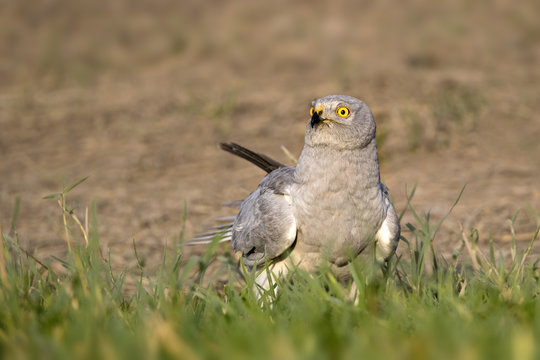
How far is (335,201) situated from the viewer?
123 inches

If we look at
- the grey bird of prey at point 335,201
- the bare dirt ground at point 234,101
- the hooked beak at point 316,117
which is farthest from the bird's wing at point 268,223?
the bare dirt ground at point 234,101

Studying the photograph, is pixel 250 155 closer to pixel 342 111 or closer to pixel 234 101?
pixel 342 111

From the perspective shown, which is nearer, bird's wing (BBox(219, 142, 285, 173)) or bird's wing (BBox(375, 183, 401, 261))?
bird's wing (BBox(375, 183, 401, 261))

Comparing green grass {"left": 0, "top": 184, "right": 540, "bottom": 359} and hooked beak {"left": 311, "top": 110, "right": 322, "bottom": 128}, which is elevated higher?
hooked beak {"left": 311, "top": 110, "right": 322, "bottom": 128}

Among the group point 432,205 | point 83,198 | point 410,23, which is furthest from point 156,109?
point 410,23

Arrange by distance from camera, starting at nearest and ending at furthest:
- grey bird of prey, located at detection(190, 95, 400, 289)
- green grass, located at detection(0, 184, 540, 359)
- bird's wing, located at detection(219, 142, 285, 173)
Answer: green grass, located at detection(0, 184, 540, 359)
grey bird of prey, located at detection(190, 95, 400, 289)
bird's wing, located at detection(219, 142, 285, 173)

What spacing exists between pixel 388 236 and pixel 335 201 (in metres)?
0.32

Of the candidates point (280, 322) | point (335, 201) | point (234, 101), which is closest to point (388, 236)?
point (335, 201)

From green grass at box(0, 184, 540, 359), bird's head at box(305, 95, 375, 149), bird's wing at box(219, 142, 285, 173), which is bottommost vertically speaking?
green grass at box(0, 184, 540, 359)

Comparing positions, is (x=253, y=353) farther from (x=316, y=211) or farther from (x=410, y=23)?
(x=410, y=23)

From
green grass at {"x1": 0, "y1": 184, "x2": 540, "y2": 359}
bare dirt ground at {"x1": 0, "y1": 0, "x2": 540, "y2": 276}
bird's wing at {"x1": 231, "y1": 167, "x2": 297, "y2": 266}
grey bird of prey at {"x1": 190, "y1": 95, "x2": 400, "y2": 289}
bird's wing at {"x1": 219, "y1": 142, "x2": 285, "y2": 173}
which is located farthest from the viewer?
bare dirt ground at {"x1": 0, "y1": 0, "x2": 540, "y2": 276}

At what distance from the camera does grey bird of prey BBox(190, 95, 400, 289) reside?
3.12 metres

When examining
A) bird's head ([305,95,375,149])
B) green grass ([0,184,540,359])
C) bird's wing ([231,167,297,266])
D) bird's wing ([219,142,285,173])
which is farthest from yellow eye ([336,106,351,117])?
bird's wing ([219,142,285,173])

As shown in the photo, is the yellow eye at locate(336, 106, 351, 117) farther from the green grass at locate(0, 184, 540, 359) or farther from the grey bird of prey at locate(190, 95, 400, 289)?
the green grass at locate(0, 184, 540, 359)
